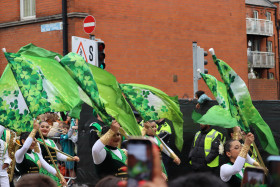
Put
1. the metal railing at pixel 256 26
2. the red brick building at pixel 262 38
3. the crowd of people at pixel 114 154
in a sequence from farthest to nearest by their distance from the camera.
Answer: the red brick building at pixel 262 38 → the metal railing at pixel 256 26 → the crowd of people at pixel 114 154

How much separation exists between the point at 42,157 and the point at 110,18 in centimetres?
1419

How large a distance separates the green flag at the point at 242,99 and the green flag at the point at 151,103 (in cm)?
175

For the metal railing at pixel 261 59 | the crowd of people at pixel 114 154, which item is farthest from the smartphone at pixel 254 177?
the metal railing at pixel 261 59

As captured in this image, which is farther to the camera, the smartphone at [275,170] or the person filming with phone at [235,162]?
the person filming with phone at [235,162]

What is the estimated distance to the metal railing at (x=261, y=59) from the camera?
158ft

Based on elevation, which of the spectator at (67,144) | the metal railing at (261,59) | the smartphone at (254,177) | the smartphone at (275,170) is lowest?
the spectator at (67,144)

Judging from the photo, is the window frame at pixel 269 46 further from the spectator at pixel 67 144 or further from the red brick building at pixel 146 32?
the spectator at pixel 67 144

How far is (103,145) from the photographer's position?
6.24 metres

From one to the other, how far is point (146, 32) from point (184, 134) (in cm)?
1314

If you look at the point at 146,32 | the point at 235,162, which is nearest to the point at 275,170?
the point at 235,162

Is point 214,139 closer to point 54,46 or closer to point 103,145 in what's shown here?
point 103,145

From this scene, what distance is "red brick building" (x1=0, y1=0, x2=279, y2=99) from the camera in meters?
21.7

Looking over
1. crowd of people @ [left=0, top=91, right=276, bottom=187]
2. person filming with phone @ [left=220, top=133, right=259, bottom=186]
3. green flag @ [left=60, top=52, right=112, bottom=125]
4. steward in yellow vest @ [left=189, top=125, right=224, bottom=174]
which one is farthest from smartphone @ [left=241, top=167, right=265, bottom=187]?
steward in yellow vest @ [left=189, top=125, right=224, bottom=174]

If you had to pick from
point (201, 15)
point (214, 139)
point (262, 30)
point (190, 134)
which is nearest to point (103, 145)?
point (214, 139)
